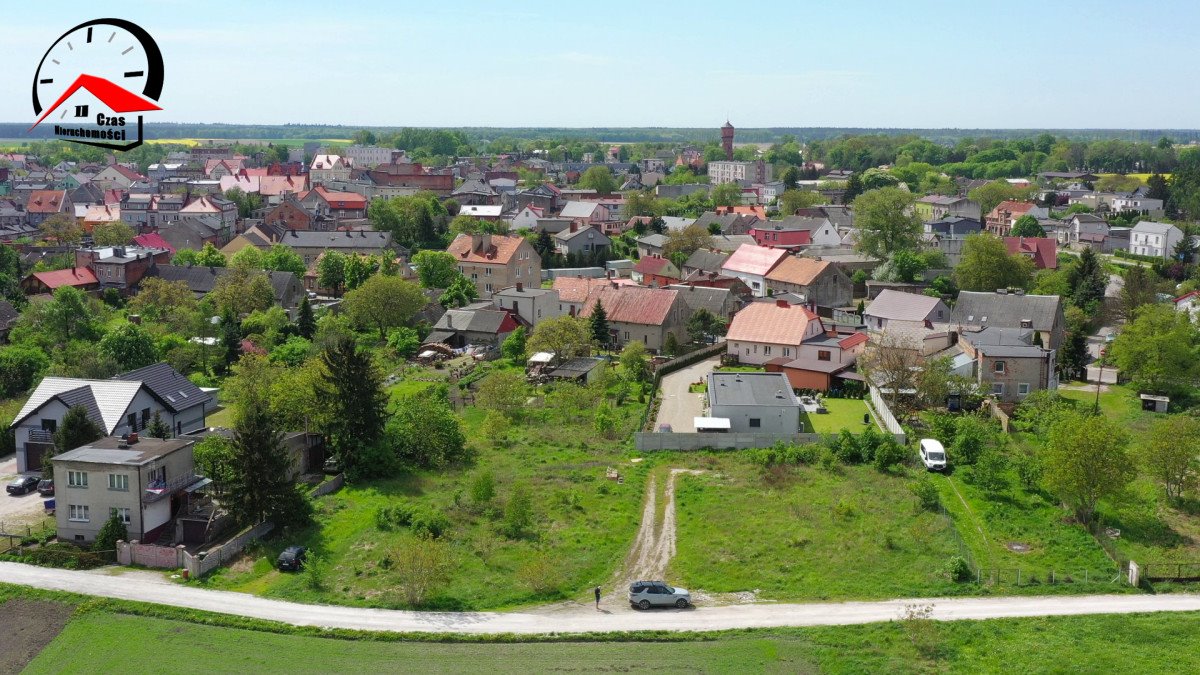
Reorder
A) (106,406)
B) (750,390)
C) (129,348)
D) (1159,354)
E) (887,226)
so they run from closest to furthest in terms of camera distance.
Answer: (106,406), (750,390), (1159,354), (129,348), (887,226)

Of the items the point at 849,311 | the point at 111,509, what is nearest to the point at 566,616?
the point at 111,509

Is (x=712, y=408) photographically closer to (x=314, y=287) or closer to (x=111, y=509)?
(x=111, y=509)

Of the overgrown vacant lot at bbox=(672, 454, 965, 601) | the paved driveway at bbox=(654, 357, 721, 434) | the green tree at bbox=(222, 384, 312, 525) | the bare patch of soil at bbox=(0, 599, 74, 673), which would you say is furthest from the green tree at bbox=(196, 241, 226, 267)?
the bare patch of soil at bbox=(0, 599, 74, 673)

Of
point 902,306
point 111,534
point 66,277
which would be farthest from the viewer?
point 66,277

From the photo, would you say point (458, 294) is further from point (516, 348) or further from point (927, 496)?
point (927, 496)

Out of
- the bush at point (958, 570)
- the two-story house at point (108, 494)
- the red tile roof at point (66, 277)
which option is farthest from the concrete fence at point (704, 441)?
the red tile roof at point (66, 277)

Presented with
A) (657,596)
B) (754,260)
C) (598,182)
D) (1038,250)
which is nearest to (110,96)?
(657,596)

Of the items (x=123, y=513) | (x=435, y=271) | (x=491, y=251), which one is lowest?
(x=123, y=513)
